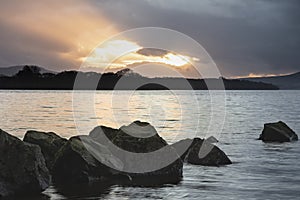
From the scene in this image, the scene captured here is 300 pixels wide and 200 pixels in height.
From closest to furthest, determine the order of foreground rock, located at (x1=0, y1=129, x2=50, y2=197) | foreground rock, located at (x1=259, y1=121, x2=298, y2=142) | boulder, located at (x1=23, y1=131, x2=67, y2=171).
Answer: foreground rock, located at (x1=0, y1=129, x2=50, y2=197), boulder, located at (x1=23, y1=131, x2=67, y2=171), foreground rock, located at (x1=259, y1=121, x2=298, y2=142)

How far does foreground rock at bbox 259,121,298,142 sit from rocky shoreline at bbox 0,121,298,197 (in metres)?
18.2

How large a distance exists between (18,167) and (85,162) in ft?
10.6

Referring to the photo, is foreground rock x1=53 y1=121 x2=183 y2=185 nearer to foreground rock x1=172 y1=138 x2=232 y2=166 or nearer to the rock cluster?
the rock cluster

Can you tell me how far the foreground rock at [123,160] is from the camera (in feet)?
63.0

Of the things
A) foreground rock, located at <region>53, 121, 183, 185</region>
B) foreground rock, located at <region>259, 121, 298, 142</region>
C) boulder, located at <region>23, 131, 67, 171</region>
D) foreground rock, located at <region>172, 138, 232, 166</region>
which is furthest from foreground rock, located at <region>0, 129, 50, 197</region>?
foreground rock, located at <region>259, 121, 298, 142</region>

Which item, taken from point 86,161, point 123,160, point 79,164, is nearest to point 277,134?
point 123,160

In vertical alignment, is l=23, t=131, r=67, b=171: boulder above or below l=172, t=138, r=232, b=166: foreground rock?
above

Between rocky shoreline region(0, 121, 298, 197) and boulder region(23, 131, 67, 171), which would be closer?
rocky shoreline region(0, 121, 298, 197)

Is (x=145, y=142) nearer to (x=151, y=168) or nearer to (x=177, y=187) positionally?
(x=151, y=168)

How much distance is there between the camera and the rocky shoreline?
16.9 m

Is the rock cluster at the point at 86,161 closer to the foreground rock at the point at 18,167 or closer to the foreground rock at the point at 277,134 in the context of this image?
the foreground rock at the point at 18,167

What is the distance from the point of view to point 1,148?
1692 cm

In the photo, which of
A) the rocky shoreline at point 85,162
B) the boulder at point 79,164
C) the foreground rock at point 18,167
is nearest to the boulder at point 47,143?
the rocky shoreline at point 85,162

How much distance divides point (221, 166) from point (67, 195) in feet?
33.2
